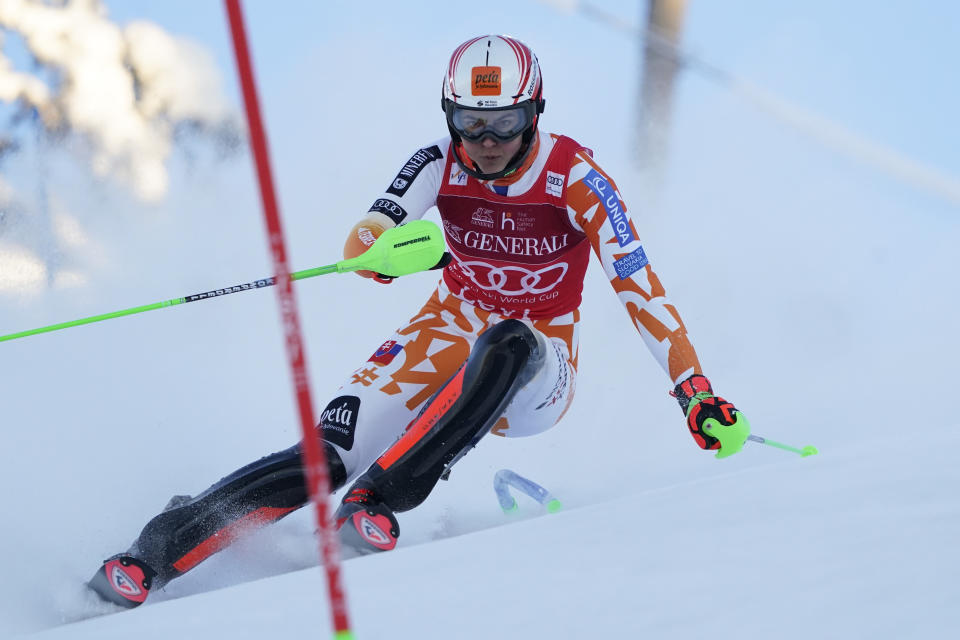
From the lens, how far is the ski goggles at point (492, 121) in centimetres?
265

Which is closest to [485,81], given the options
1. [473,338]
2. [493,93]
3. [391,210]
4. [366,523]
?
[493,93]

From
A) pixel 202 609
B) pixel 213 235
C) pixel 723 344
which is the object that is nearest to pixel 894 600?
pixel 202 609

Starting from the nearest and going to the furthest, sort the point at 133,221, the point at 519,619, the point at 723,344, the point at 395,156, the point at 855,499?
the point at 519,619 → the point at 855,499 → the point at 723,344 → the point at 133,221 → the point at 395,156

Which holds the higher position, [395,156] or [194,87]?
[194,87]

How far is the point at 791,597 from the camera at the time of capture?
4.25ft

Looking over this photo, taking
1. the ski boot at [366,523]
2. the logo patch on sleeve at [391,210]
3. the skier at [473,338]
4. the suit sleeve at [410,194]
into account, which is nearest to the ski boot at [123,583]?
the skier at [473,338]

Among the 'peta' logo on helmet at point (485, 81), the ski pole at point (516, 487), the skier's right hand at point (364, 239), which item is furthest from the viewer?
the ski pole at point (516, 487)

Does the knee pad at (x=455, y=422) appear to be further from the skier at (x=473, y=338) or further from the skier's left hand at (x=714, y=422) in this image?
the skier's left hand at (x=714, y=422)

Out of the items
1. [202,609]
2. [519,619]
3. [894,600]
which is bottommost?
[202,609]

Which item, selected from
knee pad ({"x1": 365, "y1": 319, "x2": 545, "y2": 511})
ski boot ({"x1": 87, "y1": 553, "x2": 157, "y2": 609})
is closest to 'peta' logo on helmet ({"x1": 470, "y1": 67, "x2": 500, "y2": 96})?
knee pad ({"x1": 365, "y1": 319, "x2": 545, "y2": 511})

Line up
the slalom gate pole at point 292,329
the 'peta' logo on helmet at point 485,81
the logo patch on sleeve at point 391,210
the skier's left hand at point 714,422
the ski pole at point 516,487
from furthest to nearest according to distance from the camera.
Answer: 1. the ski pole at point 516,487
2. the logo patch on sleeve at point 391,210
3. the 'peta' logo on helmet at point 485,81
4. the skier's left hand at point 714,422
5. the slalom gate pole at point 292,329

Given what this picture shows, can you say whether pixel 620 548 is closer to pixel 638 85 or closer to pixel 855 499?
pixel 855 499

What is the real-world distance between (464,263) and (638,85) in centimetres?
550

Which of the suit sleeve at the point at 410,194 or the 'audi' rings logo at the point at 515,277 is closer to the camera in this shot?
the suit sleeve at the point at 410,194
